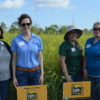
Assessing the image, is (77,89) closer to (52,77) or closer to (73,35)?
(52,77)

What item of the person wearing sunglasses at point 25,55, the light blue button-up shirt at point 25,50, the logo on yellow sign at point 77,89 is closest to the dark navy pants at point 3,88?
the person wearing sunglasses at point 25,55

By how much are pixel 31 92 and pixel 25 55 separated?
0.53 meters

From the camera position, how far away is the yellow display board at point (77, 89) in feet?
9.22

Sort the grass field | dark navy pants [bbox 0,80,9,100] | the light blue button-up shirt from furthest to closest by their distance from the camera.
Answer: the grass field → dark navy pants [bbox 0,80,9,100] → the light blue button-up shirt

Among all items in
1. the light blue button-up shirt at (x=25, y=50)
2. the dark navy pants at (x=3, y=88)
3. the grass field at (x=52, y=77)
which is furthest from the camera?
the grass field at (x=52, y=77)

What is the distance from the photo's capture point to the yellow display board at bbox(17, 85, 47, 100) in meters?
2.65

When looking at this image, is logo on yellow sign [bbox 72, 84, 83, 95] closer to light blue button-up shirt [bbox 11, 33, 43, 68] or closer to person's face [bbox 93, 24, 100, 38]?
light blue button-up shirt [bbox 11, 33, 43, 68]

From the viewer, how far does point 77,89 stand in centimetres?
286

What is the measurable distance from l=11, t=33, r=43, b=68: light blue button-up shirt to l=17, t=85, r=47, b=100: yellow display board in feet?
1.00

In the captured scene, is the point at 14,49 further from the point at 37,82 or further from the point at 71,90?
the point at 71,90

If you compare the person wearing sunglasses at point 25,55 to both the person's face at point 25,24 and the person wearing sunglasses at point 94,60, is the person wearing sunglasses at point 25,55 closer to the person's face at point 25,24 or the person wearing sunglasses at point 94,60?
the person's face at point 25,24

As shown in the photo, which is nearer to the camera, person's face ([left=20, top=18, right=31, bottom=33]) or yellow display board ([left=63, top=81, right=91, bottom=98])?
person's face ([left=20, top=18, right=31, bottom=33])

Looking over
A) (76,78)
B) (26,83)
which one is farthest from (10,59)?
(76,78)

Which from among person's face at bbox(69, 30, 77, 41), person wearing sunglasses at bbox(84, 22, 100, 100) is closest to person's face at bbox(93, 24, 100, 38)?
person wearing sunglasses at bbox(84, 22, 100, 100)
